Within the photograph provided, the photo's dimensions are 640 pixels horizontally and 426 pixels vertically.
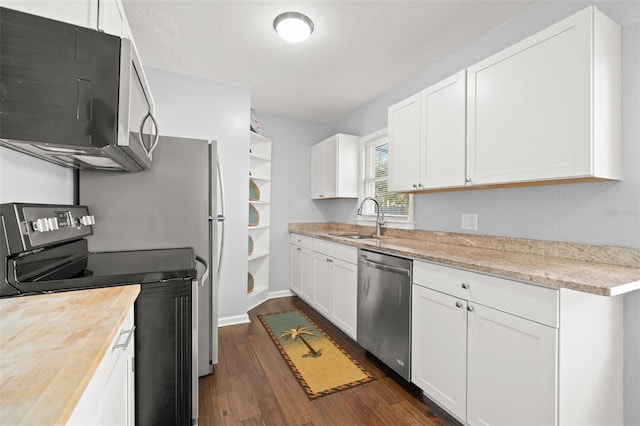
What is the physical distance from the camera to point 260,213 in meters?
3.89

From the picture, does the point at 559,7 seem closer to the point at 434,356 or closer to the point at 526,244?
the point at 526,244

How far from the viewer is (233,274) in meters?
3.10

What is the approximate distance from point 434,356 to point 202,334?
1.54 m

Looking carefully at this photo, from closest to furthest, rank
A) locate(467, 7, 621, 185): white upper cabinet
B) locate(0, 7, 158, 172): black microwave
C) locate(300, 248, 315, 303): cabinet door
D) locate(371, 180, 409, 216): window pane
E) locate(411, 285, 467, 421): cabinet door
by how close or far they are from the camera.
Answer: locate(0, 7, 158, 172): black microwave
locate(467, 7, 621, 185): white upper cabinet
locate(411, 285, 467, 421): cabinet door
locate(371, 180, 409, 216): window pane
locate(300, 248, 315, 303): cabinet door

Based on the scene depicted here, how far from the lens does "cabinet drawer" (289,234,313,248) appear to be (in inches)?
137

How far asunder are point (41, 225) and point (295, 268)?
2.92 meters

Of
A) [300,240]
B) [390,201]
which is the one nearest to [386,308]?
[390,201]

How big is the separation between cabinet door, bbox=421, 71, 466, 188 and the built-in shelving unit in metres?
2.11

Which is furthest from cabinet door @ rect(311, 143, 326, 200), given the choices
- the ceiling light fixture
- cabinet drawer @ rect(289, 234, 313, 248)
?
the ceiling light fixture

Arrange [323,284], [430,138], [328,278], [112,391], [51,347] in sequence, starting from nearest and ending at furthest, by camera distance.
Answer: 1. [51,347]
2. [112,391]
3. [430,138]
4. [328,278]
5. [323,284]

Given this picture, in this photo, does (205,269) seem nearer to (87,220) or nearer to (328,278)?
(87,220)

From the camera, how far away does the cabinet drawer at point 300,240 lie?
3.49m

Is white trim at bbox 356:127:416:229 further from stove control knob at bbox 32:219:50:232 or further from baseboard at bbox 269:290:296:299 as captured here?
stove control knob at bbox 32:219:50:232

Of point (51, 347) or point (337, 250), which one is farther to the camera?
point (337, 250)
